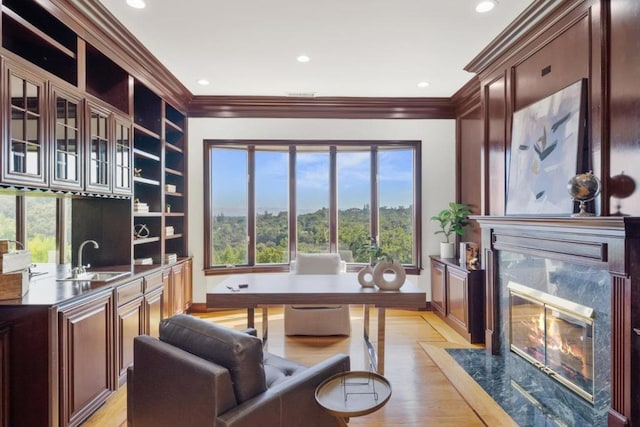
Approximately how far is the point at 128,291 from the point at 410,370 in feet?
8.12

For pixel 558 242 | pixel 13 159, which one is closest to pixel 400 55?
pixel 558 242

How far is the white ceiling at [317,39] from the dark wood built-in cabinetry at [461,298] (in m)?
2.25

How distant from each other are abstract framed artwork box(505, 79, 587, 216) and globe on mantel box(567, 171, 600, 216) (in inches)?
8.5

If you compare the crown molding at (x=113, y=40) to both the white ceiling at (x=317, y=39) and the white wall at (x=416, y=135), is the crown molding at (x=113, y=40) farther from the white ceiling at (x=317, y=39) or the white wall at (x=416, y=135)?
the white wall at (x=416, y=135)

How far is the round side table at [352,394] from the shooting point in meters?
1.54

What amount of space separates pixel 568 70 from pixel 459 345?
268 cm

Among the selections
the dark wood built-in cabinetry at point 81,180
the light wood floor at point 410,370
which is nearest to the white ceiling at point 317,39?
the dark wood built-in cabinetry at point 81,180

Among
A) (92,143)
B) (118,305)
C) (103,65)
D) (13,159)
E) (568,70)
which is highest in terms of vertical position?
(103,65)

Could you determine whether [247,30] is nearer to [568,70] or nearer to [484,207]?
[568,70]

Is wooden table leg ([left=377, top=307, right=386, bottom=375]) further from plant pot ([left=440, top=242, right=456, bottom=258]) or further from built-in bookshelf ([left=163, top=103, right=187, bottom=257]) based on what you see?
built-in bookshelf ([left=163, top=103, right=187, bottom=257])

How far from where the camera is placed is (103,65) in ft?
10.8

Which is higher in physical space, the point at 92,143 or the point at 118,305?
the point at 92,143

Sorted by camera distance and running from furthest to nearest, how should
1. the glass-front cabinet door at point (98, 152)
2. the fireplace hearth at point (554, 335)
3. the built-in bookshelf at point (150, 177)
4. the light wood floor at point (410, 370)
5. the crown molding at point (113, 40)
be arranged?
the built-in bookshelf at point (150, 177)
the glass-front cabinet door at point (98, 152)
the crown molding at point (113, 40)
the light wood floor at point (410, 370)
the fireplace hearth at point (554, 335)

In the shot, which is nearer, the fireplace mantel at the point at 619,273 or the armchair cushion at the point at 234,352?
the armchair cushion at the point at 234,352
